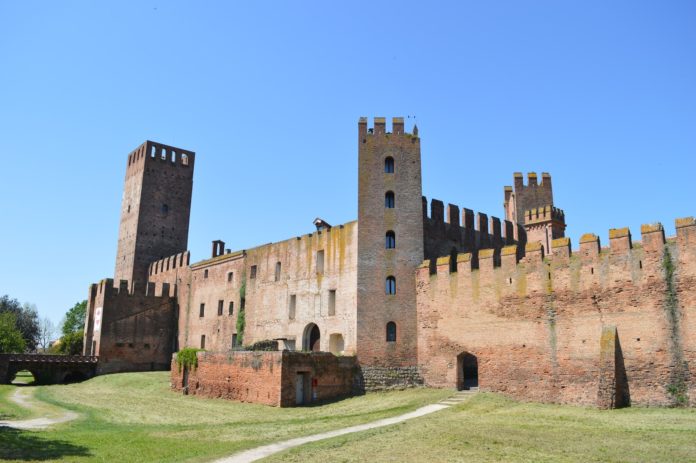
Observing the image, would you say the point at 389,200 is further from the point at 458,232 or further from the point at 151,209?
the point at 151,209

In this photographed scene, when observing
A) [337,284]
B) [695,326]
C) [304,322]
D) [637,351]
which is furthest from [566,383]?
[304,322]

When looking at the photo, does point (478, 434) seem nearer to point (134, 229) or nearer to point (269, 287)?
point (269, 287)

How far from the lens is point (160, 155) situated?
53.9m

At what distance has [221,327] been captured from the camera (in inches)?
1485

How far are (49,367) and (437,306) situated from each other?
28.2 m

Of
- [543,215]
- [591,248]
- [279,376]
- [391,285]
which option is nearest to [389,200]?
[391,285]

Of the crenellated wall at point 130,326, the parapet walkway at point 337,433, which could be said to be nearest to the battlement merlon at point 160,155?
the crenellated wall at point 130,326

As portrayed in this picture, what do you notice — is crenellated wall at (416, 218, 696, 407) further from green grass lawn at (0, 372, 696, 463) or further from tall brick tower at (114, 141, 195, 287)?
tall brick tower at (114, 141, 195, 287)

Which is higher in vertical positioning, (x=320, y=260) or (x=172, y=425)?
(x=320, y=260)

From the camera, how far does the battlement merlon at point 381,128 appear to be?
28.0 meters

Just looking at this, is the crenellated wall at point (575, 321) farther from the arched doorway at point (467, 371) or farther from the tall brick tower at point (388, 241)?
the tall brick tower at point (388, 241)

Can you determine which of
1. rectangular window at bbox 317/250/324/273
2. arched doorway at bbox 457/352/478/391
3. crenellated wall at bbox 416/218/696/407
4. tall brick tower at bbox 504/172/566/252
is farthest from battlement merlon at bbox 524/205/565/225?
rectangular window at bbox 317/250/324/273

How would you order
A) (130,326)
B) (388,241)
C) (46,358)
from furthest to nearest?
1. (130,326)
2. (46,358)
3. (388,241)

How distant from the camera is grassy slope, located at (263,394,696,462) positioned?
39.1 ft
